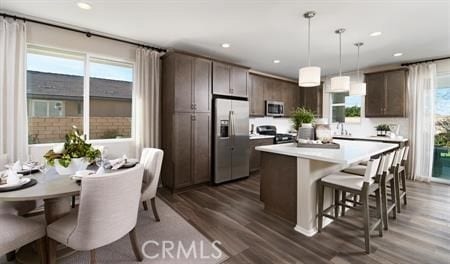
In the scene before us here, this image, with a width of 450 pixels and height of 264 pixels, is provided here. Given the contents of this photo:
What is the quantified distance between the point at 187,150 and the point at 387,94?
4.77m

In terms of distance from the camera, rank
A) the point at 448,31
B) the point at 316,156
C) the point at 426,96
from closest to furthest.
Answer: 1. the point at 316,156
2. the point at 448,31
3. the point at 426,96

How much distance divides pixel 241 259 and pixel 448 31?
4.32 metres

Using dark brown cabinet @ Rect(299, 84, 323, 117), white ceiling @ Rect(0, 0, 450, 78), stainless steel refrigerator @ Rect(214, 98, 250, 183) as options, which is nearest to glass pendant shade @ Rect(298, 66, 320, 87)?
white ceiling @ Rect(0, 0, 450, 78)

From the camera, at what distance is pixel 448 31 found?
3.09 meters

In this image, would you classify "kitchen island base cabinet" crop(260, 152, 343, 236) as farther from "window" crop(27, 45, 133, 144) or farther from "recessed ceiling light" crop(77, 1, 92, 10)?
"recessed ceiling light" crop(77, 1, 92, 10)

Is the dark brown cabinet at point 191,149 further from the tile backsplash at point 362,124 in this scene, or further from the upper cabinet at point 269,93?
the tile backsplash at point 362,124

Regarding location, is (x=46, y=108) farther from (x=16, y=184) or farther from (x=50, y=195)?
(x=50, y=195)

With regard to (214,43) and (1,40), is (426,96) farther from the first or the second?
(1,40)

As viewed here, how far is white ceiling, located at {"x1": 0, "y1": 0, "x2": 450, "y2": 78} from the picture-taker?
8.05 ft

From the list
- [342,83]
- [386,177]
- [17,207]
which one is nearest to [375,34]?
[342,83]

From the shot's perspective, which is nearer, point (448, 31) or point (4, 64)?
point (4, 64)

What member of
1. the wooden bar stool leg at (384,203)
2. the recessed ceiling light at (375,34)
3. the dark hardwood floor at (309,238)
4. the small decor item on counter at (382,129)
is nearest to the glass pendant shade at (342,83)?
the recessed ceiling light at (375,34)

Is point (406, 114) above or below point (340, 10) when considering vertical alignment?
below

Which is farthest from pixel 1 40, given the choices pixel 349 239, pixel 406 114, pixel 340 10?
pixel 406 114
